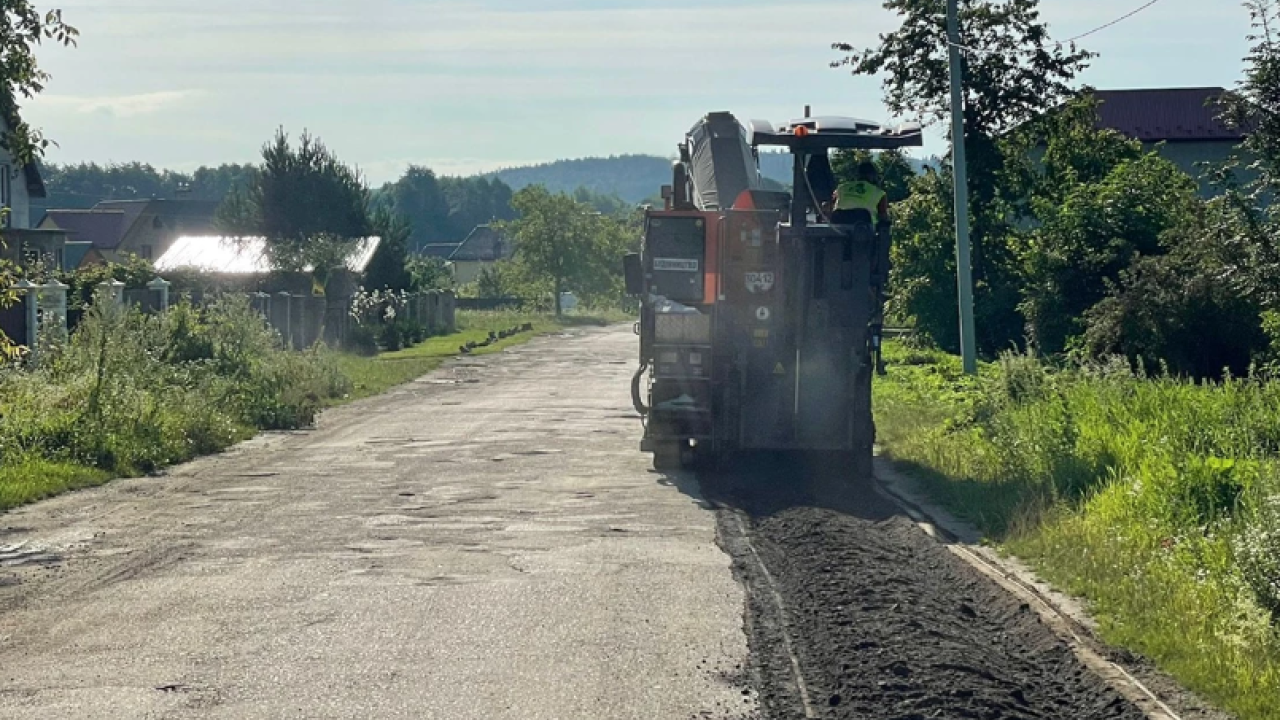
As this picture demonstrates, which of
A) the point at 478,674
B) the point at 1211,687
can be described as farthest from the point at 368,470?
the point at 1211,687

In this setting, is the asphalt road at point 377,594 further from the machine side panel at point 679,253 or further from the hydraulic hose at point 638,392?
the machine side panel at point 679,253

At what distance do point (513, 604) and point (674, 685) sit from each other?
2171 millimetres

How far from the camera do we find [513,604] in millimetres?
9844

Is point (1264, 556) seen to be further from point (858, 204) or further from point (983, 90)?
point (983, 90)

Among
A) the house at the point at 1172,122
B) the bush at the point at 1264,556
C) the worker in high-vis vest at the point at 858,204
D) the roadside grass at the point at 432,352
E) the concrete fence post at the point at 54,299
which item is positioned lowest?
the roadside grass at the point at 432,352

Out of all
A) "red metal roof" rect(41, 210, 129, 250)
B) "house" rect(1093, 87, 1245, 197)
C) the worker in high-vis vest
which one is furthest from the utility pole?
"red metal roof" rect(41, 210, 129, 250)

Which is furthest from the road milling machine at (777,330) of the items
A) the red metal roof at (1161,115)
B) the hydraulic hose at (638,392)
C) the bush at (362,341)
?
the red metal roof at (1161,115)

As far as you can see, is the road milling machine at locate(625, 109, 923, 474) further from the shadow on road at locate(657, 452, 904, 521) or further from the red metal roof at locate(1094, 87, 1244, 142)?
the red metal roof at locate(1094, 87, 1244, 142)

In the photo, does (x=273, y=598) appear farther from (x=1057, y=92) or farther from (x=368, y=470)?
(x=1057, y=92)

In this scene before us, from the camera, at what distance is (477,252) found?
144 meters

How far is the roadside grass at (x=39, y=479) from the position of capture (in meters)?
15.0

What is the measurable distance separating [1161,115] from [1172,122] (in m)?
0.80

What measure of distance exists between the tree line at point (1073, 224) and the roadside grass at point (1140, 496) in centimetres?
219

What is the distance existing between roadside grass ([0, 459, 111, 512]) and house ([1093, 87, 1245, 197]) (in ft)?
185
